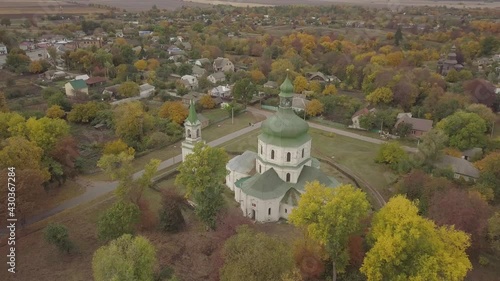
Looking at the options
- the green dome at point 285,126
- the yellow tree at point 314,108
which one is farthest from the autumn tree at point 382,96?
the green dome at point 285,126

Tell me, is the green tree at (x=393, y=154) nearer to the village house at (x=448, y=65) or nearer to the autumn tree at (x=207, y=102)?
the autumn tree at (x=207, y=102)

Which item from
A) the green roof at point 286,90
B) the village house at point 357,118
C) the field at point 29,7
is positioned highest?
the field at point 29,7

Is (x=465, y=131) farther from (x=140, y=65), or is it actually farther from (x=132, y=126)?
(x=140, y=65)

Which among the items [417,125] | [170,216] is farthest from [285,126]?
[417,125]

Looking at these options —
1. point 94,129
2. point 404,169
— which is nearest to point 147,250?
point 404,169

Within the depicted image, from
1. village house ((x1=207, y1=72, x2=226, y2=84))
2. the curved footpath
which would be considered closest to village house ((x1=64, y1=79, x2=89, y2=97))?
village house ((x1=207, y1=72, x2=226, y2=84))

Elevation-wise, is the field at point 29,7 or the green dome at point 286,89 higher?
the field at point 29,7
